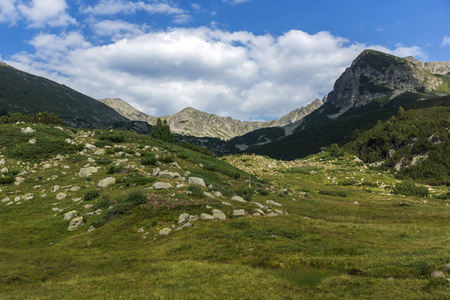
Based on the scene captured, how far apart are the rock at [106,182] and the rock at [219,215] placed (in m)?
12.2

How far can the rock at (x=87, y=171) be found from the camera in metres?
25.0

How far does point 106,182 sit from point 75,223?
686 centimetres

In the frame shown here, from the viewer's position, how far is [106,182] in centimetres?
2259

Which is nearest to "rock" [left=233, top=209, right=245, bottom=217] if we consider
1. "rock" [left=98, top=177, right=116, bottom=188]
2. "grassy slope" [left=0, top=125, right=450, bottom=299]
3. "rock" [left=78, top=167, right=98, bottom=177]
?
"grassy slope" [left=0, top=125, right=450, bottom=299]

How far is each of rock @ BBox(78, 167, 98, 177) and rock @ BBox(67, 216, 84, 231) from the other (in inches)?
387

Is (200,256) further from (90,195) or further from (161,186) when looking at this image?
(90,195)

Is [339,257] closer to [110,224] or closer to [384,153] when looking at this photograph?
[110,224]

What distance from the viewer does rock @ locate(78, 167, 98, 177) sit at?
25.0 metres

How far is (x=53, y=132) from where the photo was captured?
36625 millimetres

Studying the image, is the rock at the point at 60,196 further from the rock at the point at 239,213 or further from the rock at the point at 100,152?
the rock at the point at 239,213

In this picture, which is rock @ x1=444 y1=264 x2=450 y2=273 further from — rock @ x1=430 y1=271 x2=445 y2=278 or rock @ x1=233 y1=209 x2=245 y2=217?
rock @ x1=233 y1=209 x2=245 y2=217

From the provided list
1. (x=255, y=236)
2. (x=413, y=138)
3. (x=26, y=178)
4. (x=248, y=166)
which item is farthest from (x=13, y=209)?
(x=413, y=138)

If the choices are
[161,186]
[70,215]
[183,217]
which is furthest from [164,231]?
[70,215]

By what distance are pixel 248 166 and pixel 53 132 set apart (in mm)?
49734
